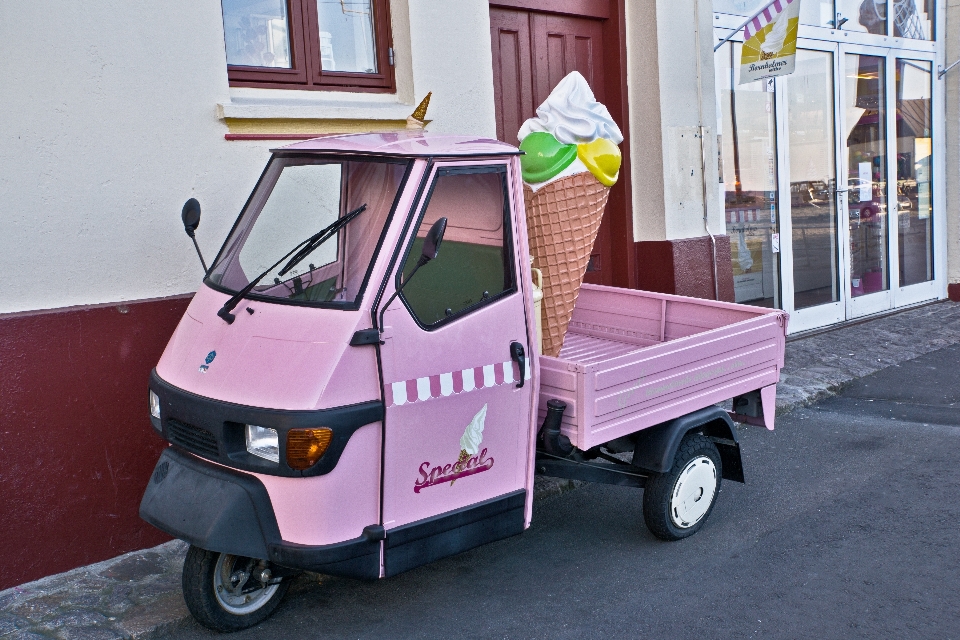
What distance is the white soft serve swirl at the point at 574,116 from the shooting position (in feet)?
16.1

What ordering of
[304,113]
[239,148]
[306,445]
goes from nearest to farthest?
[306,445]
[239,148]
[304,113]

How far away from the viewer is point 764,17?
8148 millimetres

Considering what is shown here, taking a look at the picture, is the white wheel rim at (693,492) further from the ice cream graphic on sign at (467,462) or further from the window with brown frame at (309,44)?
the window with brown frame at (309,44)

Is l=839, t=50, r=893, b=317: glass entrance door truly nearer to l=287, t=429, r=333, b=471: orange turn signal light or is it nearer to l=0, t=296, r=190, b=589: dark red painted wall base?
l=0, t=296, r=190, b=589: dark red painted wall base

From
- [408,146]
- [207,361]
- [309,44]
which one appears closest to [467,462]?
[207,361]

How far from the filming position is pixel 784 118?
31.6ft

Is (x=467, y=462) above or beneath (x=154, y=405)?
beneath

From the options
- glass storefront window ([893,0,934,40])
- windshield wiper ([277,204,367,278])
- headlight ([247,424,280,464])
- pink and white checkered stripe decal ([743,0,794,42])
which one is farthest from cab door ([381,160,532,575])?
glass storefront window ([893,0,934,40])

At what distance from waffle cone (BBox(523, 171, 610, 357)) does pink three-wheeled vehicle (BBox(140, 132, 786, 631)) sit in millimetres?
588

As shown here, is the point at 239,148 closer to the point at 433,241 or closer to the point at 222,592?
the point at 433,241

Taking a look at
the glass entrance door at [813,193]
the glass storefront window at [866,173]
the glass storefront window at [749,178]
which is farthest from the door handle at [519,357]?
the glass storefront window at [866,173]

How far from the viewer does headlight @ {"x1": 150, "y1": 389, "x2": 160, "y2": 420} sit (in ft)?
13.4

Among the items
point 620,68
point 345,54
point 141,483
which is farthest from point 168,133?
point 620,68

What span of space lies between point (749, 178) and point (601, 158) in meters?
4.93
